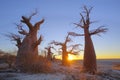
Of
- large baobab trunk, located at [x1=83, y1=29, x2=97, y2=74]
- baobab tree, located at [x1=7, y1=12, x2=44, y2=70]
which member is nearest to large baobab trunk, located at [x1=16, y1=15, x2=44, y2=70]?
baobab tree, located at [x1=7, y1=12, x2=44, y2=70]

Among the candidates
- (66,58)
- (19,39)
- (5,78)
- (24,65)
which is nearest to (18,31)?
(19,39)

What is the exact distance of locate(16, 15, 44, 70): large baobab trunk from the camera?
16.0m

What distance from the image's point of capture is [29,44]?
17297 millimetres

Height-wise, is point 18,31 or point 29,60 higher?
point 18,31

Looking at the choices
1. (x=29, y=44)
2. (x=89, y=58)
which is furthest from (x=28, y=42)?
(x=89, y=58)

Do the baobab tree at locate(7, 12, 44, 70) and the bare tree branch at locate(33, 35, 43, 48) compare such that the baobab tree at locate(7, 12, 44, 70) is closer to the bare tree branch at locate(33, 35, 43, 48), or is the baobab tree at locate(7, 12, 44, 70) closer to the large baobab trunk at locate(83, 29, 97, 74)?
the bare tree branch at locate(33, 35, 43, 48)

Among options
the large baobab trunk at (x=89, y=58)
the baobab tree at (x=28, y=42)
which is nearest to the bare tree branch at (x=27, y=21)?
the baobab tree at (x=28, y=42)

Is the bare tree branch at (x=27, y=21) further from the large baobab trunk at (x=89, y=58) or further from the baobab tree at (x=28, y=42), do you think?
the large baobab trunk at (x=89, y=58)

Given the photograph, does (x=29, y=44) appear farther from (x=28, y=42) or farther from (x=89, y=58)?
(x=89, y=58)

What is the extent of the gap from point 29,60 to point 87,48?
206 inches

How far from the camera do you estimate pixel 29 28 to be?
18.3 m

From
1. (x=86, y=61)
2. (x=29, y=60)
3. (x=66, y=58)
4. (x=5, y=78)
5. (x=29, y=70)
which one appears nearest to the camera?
(x=5, y=78)

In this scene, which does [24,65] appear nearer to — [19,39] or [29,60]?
[29,60]

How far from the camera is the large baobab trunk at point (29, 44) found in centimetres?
1596
